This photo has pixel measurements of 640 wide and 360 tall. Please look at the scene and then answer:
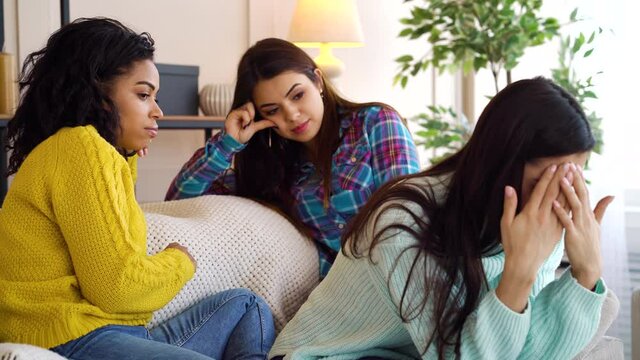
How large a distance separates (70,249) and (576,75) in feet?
8.20

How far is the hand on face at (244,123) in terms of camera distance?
7.09 feet

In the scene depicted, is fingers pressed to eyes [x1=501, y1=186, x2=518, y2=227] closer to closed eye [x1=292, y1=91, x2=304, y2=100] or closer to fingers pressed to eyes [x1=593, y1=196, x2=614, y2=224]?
fingers pressed to eyes [x1=593, y1=196, x2=614, y2=224]

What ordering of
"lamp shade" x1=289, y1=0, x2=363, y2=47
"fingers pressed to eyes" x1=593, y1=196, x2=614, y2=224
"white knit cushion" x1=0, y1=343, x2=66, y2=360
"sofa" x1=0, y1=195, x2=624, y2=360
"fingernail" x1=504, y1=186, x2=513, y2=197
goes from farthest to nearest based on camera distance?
"lamp shade" x1=289, y1=0, x2=363, y2=47, "sofa" x1=0, y1=195, x2=624, y2=360, "fingers pressed to eyes" x1=593, y1=196, x2=614, y2=224, "fingernail" x1=504, y1=186, x2=513, y2=197, "white knit cushion" x1=0, y1=343, x2=66, y2=360

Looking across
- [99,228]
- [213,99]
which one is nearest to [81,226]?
[99,228]

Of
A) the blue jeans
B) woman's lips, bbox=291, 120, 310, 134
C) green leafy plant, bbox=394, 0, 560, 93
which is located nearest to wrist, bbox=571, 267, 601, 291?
the blue jeans

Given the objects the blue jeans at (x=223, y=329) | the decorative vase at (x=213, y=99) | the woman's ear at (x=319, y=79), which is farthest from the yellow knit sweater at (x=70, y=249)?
the decorative vase at (x=213, y=99)

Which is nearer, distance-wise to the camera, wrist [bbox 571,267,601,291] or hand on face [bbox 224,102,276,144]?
wrist [bbox 571,267,601,291]

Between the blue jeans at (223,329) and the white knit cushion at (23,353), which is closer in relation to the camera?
the white knit cushion at (23,353)

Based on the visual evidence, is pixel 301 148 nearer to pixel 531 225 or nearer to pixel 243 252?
pixel 243 252

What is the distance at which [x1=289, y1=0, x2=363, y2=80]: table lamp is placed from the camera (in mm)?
3492

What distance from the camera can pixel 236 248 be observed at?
1.88 meters

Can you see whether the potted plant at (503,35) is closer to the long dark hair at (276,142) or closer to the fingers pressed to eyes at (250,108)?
the long dark hair at (276,142)

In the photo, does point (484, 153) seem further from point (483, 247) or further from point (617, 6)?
point (617, 6)

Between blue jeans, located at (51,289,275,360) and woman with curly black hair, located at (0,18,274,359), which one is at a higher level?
woman with curly black hair, located at (0,18,274,359)
